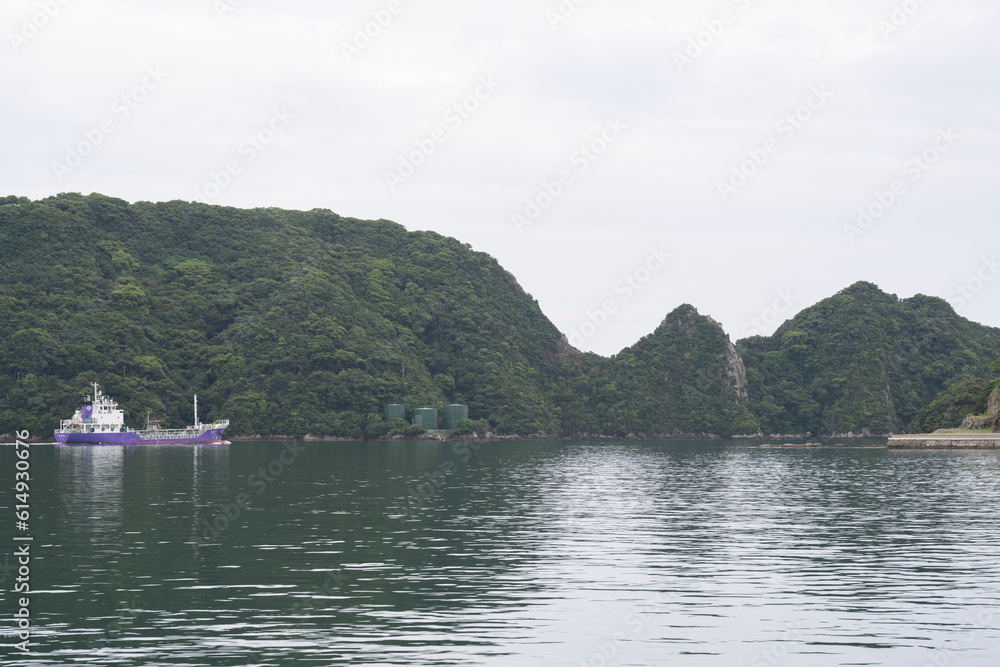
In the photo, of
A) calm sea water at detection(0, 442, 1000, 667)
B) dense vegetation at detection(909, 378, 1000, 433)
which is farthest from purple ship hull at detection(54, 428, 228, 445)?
dense vegetation at detection(909, 378, 1000, 433)

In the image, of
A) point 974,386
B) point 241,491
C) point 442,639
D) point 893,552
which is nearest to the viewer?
point 442,639

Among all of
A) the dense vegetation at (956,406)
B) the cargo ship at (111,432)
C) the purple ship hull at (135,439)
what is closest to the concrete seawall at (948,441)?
the dense vegetation at (956,406)

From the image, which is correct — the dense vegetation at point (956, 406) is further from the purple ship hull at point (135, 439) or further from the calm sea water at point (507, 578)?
the purple ship hull at point (135, 439)

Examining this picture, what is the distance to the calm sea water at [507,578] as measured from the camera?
23.6m

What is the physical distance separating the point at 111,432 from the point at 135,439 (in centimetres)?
428

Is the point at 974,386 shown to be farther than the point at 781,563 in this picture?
Yes

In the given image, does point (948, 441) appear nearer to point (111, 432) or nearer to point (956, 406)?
point (956, 406)

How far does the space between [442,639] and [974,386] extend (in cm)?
17892

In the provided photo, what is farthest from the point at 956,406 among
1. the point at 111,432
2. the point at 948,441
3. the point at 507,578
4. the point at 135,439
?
the point at 507,578

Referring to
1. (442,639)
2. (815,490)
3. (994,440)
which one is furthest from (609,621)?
(994,440)

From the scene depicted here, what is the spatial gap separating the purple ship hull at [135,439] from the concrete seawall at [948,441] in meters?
119

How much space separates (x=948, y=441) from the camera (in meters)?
142

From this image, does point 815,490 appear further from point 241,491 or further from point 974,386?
point 974,386

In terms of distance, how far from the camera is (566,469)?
10400cm
